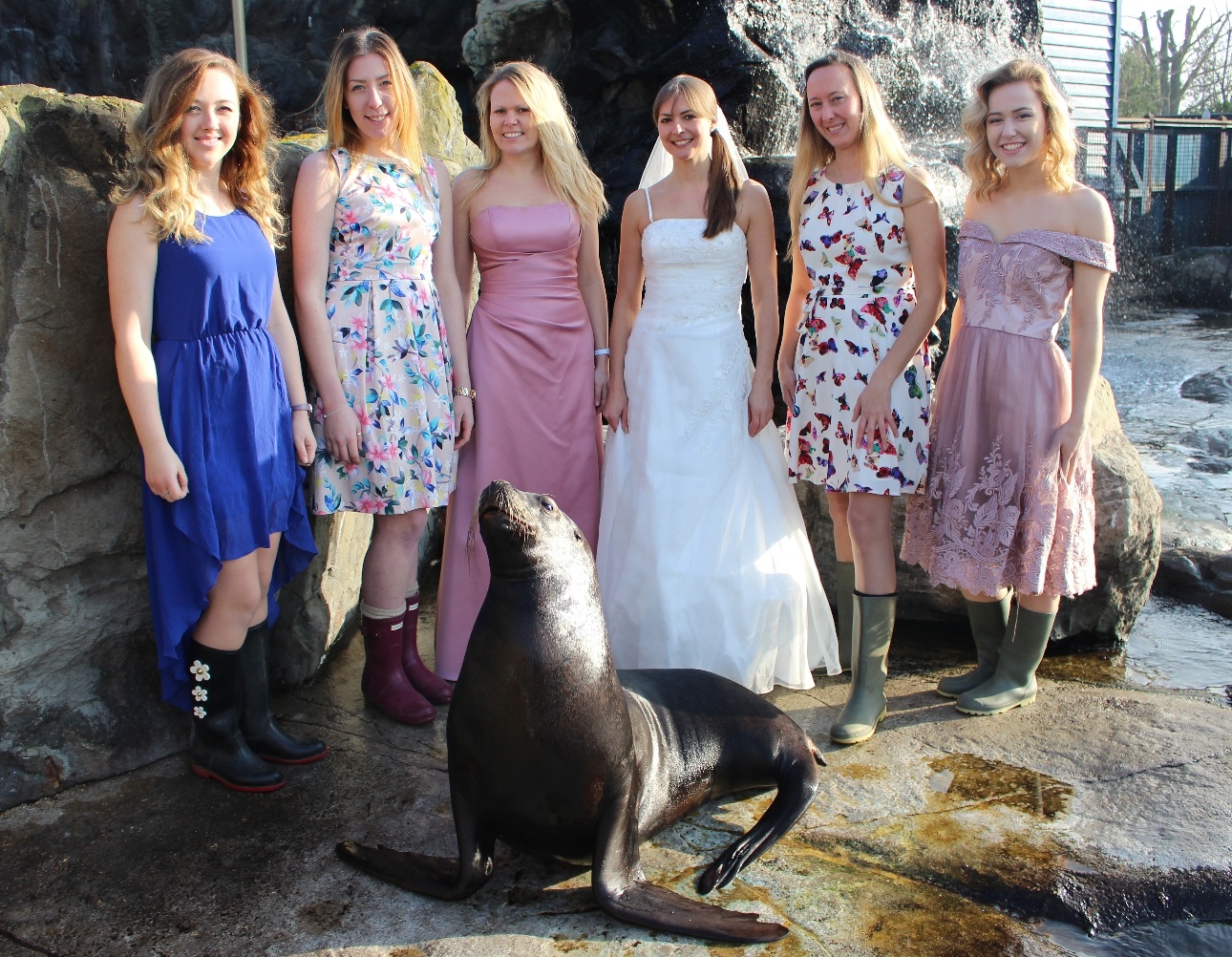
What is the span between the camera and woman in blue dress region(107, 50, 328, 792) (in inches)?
113

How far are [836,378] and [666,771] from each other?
4.82ft

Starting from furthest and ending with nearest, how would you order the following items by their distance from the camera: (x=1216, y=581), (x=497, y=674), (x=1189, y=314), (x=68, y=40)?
1. (x=1189, y=314)
2. (x=68, y=40)
3. (x=1216, y=581)
4. (x=497, y=674)

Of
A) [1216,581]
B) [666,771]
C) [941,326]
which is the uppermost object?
[941,326]

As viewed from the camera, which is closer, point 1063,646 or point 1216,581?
point 1063,646

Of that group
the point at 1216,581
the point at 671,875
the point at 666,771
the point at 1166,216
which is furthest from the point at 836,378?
the point at 1166,216

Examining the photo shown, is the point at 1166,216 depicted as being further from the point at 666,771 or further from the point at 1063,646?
the point at 666,771

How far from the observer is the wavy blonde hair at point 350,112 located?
3.44 metres

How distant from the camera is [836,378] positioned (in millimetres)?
3611

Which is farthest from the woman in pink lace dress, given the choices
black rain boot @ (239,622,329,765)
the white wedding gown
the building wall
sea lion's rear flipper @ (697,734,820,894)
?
the building wall

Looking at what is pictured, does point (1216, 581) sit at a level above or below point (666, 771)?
below

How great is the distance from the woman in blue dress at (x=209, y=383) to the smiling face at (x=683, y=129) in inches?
52.7

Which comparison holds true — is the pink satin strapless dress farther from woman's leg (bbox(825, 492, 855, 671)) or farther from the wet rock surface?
woman's leg (bbox(825, 492, 855, 671))

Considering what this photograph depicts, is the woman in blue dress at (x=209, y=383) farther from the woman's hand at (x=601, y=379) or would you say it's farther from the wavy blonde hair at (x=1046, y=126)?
the wavy blonde hair at (x=1046, y=126)

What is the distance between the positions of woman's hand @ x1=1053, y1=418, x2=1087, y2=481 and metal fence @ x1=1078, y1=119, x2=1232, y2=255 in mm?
16181
